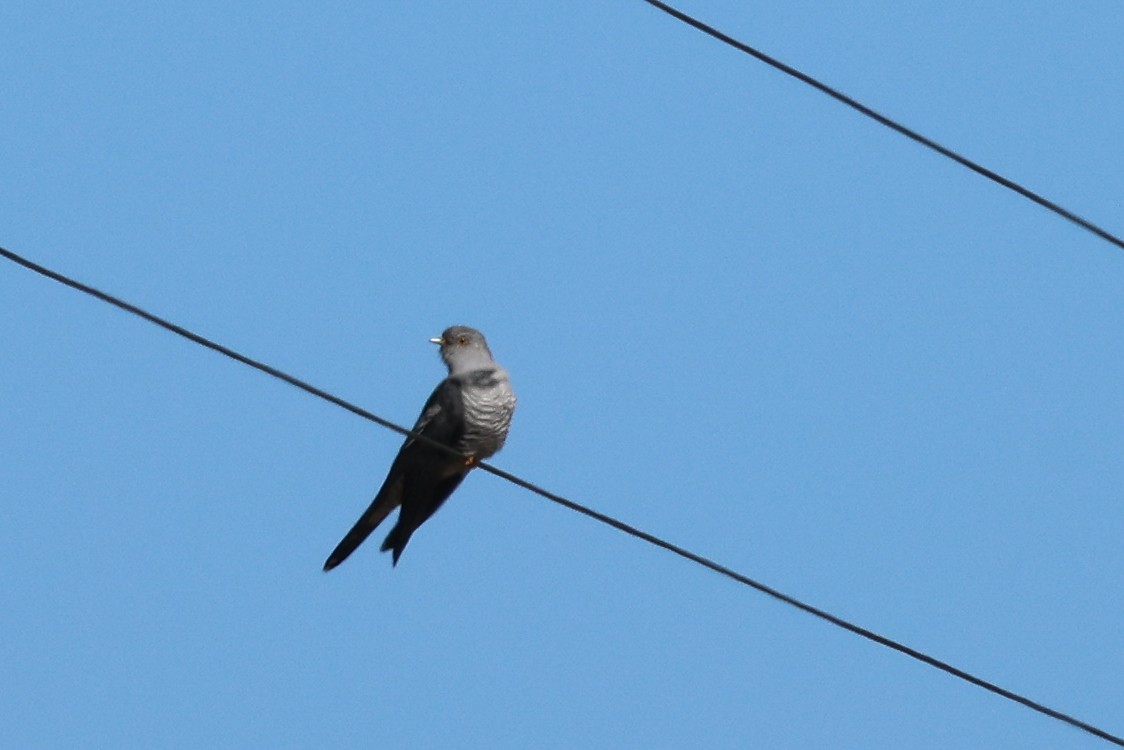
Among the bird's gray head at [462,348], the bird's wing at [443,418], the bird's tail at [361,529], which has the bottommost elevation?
the bird's tail at [361,529]

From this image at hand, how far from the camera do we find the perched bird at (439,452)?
855 centimetres

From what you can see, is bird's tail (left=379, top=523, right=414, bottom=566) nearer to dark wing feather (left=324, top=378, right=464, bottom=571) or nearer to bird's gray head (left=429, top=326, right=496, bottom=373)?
dark wing feather (left=324, top=378, right=464, bottom=571)

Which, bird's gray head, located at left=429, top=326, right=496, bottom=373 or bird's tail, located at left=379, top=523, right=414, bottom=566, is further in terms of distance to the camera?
bird's gray head, located at left=429, top=326, right=496, bottom=373

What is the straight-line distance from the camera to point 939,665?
5414 mm

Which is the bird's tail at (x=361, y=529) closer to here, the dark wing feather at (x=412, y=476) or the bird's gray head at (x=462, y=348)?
the dark wing feather at (x=412, y=476)

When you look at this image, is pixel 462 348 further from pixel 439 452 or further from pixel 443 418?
pixel 439 452

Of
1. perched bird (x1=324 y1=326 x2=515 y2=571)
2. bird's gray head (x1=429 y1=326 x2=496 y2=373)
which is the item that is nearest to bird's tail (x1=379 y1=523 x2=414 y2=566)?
perched bird (x1=324 y1=326 x2=515 y2=571)

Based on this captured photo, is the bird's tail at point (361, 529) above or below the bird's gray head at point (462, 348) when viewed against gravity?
below

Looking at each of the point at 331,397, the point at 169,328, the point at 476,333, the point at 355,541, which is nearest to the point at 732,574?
the point at 331,397

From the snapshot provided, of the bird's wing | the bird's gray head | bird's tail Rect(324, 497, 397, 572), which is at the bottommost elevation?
bird's tail Rect(324, 497, 397, 572)

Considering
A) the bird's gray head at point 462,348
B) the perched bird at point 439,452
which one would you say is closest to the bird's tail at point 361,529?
the perched bird at point 439,452

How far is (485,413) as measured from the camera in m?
8.68

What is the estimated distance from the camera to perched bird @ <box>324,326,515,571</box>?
8547 mm

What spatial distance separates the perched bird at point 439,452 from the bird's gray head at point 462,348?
11.4 inches
